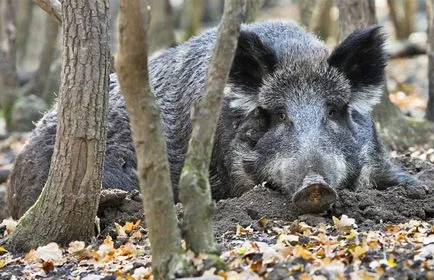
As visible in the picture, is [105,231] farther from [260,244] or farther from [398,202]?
[398,202]

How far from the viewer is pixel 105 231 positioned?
692 cm

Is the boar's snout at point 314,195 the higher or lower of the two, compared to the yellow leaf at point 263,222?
higher

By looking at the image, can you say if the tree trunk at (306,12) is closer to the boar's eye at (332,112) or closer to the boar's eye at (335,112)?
the boar's eye at (335,112)

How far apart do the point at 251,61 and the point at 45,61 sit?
8.60 metres

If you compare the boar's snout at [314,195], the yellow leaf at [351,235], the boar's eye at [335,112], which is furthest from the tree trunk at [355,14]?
the yellow leaf at [351,235]

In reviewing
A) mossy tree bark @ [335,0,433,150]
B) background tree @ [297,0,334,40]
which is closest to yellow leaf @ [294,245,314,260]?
mossy tree bark @ [335,0,433,150]

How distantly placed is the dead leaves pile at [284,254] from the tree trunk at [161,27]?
836cm

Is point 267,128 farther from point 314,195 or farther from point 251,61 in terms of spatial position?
point 314,195

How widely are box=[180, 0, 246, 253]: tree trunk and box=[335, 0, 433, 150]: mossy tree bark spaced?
543 centimetres

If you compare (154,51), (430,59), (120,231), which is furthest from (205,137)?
(154,51)

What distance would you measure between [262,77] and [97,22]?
6.31 ft

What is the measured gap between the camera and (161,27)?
1523cm

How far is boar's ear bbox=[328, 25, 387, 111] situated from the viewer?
751cm

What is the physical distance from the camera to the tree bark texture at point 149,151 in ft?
15.1
